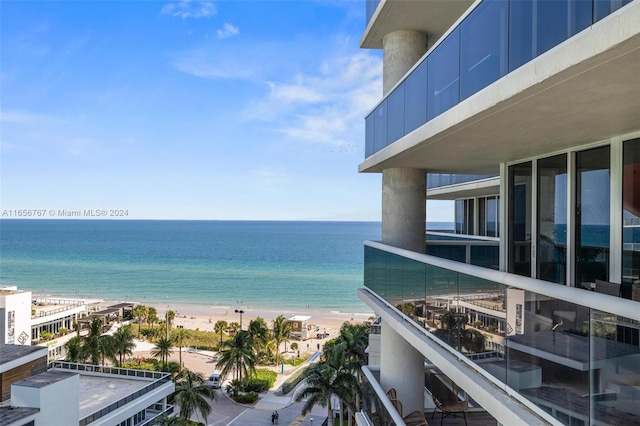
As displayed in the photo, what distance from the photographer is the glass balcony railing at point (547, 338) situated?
3566 millimetres

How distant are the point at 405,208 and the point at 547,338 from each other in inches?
342

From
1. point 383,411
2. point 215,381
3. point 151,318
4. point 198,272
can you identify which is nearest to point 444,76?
point 383,411

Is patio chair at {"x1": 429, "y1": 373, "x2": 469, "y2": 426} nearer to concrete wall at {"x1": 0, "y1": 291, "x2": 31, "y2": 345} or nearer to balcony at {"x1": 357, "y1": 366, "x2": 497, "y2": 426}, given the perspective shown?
balcony at {"x1": 357, "y1": 366, "x2": 497, "y2": 426}

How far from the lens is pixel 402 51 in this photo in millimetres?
13164

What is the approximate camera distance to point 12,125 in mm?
145875

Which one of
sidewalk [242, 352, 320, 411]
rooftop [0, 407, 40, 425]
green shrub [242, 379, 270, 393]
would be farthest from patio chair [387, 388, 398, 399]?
green shrub [242, 379, 270, 393]

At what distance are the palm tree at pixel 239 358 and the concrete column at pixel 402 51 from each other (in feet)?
92.3

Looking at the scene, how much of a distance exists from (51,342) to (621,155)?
1918 inches

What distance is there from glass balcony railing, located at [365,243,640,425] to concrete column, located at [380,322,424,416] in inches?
197

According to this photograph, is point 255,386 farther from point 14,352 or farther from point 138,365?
point 14,352

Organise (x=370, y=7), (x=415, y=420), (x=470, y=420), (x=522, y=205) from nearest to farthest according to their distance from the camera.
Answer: (x=522, y=205) < (x=415, y=420) < (x=470, y=420) < (x=370, y=7)

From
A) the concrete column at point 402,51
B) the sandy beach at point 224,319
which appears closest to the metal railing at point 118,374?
the concrete column at point 402,51

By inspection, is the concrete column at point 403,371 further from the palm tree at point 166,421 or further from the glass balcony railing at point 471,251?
the palm tree at point 166,421

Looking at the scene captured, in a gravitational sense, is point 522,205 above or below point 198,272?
above
